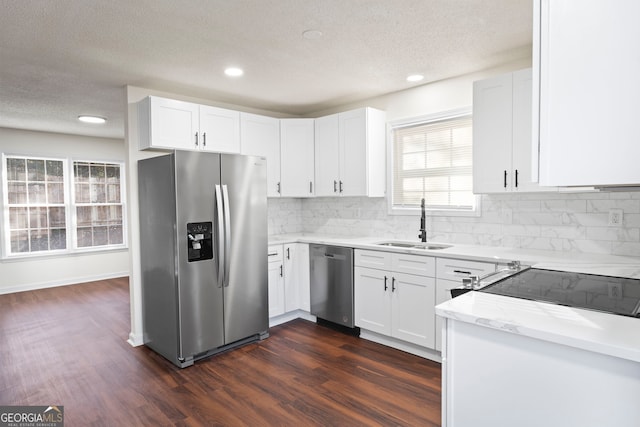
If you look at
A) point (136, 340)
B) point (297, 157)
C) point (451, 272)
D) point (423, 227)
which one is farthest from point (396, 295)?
point (136, 340)

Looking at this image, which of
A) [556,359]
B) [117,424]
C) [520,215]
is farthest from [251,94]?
[556,359]

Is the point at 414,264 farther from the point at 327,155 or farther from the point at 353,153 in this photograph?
the point at 327,155

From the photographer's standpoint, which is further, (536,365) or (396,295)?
(396,295)

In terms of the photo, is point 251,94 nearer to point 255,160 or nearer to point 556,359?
point 255,160

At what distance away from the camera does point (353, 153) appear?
400 cm

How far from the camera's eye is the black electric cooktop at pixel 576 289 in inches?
54.4

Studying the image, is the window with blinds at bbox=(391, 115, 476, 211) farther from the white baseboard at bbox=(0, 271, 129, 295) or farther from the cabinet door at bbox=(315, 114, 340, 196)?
the white baseboard at bbox=(0, 271, 129, 295)

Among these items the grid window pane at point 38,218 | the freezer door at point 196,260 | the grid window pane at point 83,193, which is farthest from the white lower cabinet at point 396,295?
the grid window pane at point 38,218

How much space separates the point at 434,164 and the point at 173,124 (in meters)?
2.47

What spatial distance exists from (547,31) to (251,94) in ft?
10.9

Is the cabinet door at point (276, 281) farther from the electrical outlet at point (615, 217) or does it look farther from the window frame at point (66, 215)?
the electrical outlet at point (615, 217)

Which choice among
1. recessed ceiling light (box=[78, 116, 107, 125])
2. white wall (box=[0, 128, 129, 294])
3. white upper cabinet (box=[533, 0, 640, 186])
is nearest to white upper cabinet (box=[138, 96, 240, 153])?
recessed ceiling light (box=[78, 116, 107, 125])

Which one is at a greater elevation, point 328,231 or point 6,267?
point 328,231

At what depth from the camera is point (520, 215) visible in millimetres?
3121
